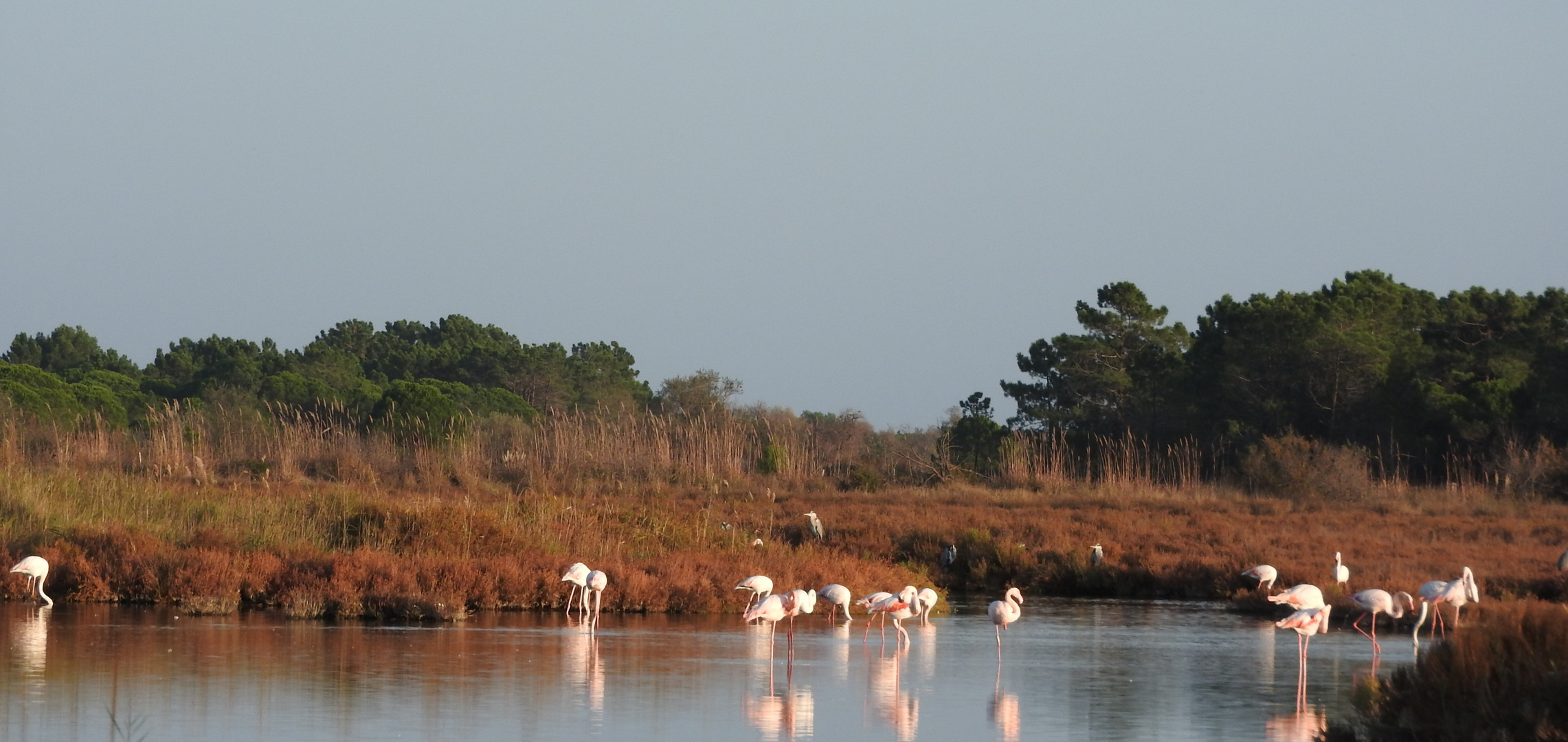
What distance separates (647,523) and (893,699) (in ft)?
39.2

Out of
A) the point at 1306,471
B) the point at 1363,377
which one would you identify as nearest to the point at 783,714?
the point at 1306,471

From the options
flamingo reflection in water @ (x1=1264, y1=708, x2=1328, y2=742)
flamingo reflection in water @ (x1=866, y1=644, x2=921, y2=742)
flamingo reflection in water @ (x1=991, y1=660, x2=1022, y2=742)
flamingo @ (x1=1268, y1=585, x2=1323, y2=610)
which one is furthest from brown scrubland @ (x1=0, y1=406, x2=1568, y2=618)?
flamingo reflection in water @ (x1=1264, y1=708, x2=1328, y2=742)

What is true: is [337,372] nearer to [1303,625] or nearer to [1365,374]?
[1365,374]

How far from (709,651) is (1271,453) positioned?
29695mm

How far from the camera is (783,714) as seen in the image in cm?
1052

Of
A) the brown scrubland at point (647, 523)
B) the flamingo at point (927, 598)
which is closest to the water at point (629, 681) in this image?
the flamingo at point (927, 598)

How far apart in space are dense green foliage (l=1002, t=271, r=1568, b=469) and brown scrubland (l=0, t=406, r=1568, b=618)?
1981 millimetres

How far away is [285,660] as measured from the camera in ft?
40.2

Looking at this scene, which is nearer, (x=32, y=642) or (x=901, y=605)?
(x=32, y=642)

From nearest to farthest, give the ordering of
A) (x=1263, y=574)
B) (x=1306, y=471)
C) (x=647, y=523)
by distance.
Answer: (x=1263, y=574)
(x=647, y=523)
(x=1306, y=471)

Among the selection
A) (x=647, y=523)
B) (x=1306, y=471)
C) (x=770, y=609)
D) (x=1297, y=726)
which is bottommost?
(x=1297, y=726)

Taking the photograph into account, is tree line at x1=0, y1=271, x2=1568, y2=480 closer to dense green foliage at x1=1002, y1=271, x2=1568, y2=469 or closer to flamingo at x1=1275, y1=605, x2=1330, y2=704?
dense green foliage at x1=1002, y1=271, x2=1568, y2=469

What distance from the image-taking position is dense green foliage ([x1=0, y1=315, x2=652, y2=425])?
58312 mm

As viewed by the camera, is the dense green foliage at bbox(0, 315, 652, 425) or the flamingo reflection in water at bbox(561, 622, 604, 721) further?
the dense green foliage at bbox(0, 315, 652, 425)
